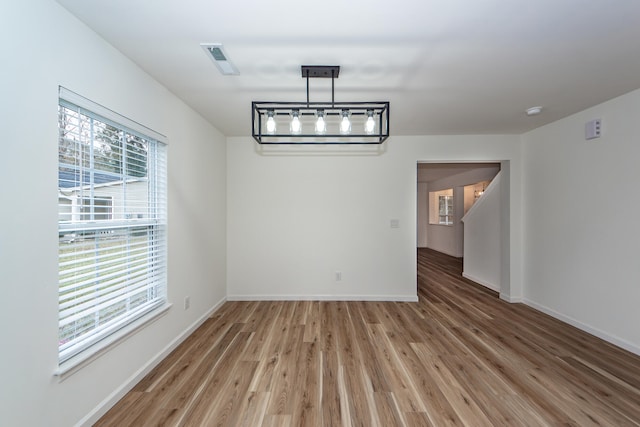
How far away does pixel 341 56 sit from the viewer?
177cm

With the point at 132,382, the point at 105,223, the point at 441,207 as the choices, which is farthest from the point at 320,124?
the point at 441,207

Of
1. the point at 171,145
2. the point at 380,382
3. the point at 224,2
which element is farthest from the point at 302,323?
the point at 224,2

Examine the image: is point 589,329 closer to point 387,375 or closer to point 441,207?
point 387,375

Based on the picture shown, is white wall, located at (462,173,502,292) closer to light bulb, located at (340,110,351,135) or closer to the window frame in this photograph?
the window frame

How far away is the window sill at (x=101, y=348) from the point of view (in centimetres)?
137

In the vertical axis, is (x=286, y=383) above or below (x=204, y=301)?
below

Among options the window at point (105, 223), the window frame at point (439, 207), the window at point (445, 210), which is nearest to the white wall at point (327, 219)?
the window at point (105, 223)

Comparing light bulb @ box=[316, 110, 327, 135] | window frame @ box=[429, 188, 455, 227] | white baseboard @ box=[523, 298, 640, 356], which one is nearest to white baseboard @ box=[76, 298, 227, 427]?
light bulb @ box=[316, 110, 327, 135]

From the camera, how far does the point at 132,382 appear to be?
187cm

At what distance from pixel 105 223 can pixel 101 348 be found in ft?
2.65

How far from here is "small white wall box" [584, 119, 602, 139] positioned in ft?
8.56

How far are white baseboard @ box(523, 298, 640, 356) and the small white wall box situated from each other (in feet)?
6.79

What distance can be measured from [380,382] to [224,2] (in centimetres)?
271

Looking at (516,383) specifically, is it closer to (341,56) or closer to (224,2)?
(341,56)
